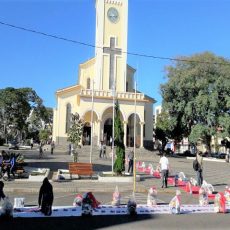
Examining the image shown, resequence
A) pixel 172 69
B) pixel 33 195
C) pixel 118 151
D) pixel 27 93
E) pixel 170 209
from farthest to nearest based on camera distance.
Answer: pixel 27 93 < pixel 172 69 < pixel 118 151 < pixel 33 195 < pixel 170 209

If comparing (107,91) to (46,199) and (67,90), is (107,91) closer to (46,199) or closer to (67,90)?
(67,90)

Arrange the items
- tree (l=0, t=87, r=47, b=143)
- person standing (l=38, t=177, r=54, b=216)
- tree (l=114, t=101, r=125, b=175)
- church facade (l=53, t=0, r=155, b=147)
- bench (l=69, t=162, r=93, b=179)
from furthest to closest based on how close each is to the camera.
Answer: tree (l=0, t=87, r=47, b=143) < church facade (l=53, t=0, r=155, b=147) < tree (l=114, t=101, r=125, b=175) < bench (l=69, t=162, r=93, b=179) < person standing (l=38, t=177, r=54, b=216)

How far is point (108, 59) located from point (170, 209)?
44.4 meters

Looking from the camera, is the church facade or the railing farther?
the church facade

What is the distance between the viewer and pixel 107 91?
2138 inches

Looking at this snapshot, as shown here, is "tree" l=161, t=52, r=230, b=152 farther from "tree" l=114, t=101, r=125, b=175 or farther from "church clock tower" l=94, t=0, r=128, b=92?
"tree" l=114, t=101, r=125, b=175

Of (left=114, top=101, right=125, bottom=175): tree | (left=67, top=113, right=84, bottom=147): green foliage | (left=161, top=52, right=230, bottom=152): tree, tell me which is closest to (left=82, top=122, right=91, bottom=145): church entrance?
(left=161, top=52, right=230, bottom=152): tree

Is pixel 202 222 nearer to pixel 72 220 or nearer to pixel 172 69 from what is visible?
pixel 72 220

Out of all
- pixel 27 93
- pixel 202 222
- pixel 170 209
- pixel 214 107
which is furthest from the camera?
pixel 27 93

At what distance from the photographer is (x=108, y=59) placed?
56.5m

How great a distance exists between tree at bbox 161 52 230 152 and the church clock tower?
238 inches

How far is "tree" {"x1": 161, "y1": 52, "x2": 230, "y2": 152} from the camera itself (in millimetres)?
52094

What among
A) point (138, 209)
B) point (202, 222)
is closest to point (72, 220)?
point (138, 209)

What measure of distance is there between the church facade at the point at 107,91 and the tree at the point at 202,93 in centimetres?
441
